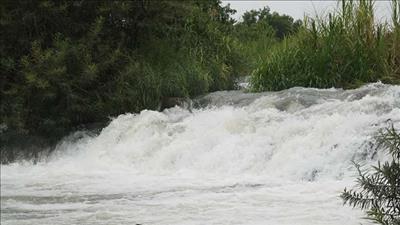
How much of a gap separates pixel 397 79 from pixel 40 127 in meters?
7.23

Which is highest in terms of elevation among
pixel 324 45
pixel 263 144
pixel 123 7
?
pixel 123 7

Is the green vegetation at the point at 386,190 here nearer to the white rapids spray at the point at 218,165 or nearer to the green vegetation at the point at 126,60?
the white rapids spray at the point at 218,165

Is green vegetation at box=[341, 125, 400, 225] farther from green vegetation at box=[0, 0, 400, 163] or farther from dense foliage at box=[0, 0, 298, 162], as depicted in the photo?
dense foliage at box=[0, 0, 298, 162]

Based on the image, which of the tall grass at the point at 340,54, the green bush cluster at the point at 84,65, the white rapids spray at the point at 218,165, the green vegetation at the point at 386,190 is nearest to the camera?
the green vegetation at the point at 386,190

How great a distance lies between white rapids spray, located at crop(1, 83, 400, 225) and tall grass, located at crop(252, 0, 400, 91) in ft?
3.03

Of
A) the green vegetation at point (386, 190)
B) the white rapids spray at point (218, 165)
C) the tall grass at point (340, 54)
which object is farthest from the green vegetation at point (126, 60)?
the green vegetation at point (386, 190)

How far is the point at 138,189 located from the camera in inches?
318

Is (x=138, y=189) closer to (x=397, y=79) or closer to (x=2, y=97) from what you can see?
(x=397, y=79)

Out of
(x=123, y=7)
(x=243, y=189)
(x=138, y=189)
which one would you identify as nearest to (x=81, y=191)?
(x=138, y=189)

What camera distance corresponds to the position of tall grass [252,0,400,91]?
12.3m

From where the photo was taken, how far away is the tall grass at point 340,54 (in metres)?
12.3

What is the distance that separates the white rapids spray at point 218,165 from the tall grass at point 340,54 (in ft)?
3.03

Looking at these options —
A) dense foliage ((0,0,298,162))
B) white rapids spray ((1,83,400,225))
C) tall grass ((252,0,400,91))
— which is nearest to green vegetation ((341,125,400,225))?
white rapids spray ((1,83,400,225))

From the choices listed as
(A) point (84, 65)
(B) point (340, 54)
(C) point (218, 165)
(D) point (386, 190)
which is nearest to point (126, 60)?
(A) point (84, 65)
